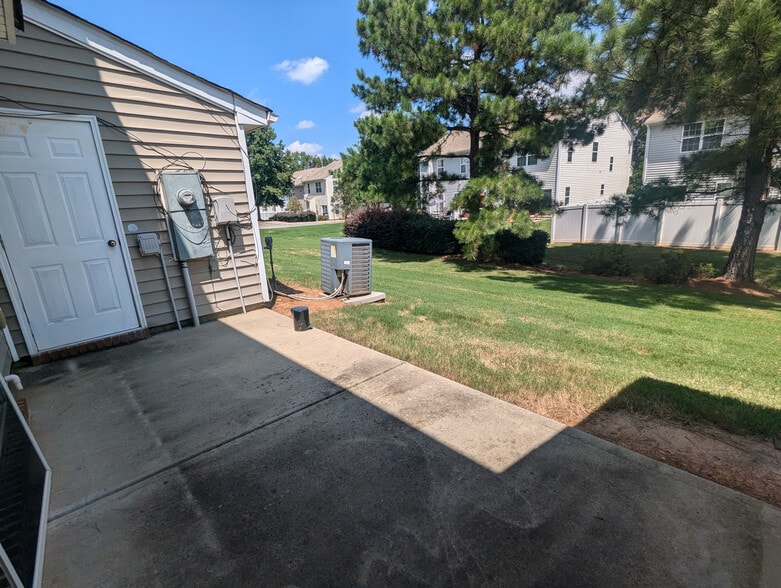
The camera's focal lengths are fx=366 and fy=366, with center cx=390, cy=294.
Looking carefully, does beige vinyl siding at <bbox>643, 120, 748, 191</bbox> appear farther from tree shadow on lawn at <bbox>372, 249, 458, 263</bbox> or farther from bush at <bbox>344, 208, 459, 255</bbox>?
tree shadow on lawn at <bbox>372, 249, 458, 263</bbox>

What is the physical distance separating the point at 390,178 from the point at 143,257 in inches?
317

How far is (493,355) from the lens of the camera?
3.84 metres

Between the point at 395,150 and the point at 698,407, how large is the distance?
30.6ft

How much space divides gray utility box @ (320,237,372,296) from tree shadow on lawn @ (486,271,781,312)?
4293mm

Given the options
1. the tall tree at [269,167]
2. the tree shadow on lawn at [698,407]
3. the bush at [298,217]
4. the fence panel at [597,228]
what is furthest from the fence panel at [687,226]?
the bush at [298,217]

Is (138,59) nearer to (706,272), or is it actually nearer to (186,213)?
(186,213)

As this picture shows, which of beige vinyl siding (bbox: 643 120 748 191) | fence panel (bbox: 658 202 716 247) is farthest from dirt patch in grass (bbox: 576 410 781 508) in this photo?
beige vinyl siding (bbox: 643 120 748 191)

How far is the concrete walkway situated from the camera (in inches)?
61.7

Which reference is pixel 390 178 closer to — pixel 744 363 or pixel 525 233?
pixel 525 233

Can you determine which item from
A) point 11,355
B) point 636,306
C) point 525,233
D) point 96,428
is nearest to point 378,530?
point 96,428

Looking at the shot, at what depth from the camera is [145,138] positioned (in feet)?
14.0

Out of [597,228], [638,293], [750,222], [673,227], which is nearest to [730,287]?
[750,222]

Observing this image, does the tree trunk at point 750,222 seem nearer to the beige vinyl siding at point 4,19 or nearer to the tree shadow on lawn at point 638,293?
the tree shadow on lawn at point 638,293

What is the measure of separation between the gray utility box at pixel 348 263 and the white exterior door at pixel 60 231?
2733 millimetres
